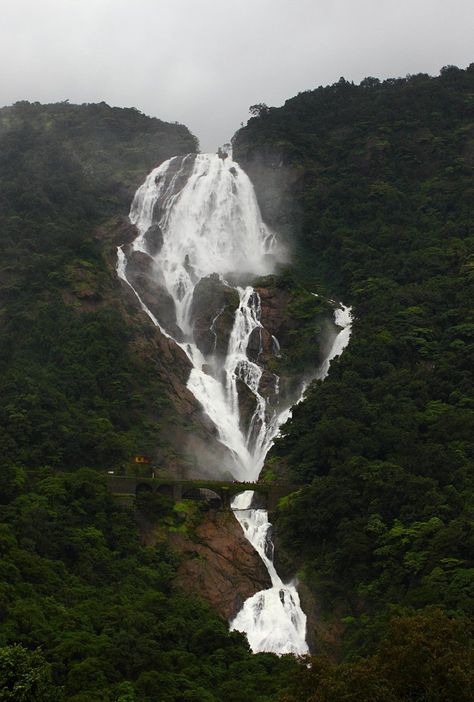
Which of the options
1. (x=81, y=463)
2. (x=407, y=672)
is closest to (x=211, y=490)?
(x=81, y=463)

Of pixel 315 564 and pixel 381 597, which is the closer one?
pixel 381 597

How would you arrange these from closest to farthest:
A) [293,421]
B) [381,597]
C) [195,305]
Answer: [381,597], [293,421], [195,305]

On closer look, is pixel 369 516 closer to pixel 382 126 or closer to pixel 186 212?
pixel 186 212

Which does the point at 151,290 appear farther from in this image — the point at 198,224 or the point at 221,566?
the point at 221,566

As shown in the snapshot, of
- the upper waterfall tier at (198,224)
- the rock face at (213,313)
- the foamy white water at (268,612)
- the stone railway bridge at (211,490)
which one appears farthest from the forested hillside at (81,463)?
the rock face at (213,313)

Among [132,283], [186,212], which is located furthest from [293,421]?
[186,212]

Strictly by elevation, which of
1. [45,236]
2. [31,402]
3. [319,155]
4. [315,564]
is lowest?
[315,564]

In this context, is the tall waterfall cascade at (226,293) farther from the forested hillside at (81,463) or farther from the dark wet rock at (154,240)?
the forested hillside at (81,463)

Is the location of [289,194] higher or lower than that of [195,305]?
higher
